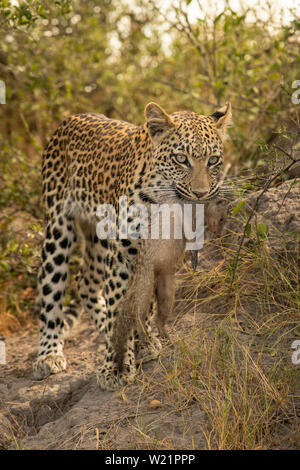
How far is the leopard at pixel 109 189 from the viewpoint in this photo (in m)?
5.00

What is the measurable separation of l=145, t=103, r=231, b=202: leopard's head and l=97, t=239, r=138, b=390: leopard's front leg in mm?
601

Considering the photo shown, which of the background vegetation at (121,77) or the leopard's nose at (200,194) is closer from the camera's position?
the leopard's nose at (200,194)

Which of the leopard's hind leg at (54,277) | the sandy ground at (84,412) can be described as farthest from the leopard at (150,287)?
the leopard's hind leg at (54,277)

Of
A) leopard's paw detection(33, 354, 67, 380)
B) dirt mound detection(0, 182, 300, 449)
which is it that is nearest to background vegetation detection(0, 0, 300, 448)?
dirt mound detection(0, 182, 300, 449)

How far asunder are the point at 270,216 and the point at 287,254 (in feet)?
1.51

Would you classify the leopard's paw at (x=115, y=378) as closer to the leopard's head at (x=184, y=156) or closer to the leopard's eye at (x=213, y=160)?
the leopard's head at (x=184, y=156)

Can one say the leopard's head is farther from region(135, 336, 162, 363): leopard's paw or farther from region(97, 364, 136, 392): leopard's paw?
region(97, 364, 136, 392): leopard's paw

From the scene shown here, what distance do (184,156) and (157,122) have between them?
35 cm

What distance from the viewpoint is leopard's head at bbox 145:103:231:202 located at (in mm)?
4898

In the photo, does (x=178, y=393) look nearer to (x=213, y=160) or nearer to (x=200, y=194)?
(x=200, y=194)

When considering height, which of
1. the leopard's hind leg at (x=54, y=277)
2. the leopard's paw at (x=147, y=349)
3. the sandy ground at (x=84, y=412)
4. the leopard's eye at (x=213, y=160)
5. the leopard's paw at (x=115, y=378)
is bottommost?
the sandy ground at (x=84, y=412)

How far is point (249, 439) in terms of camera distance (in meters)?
3.95

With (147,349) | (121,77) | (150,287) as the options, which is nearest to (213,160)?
(150,287)
